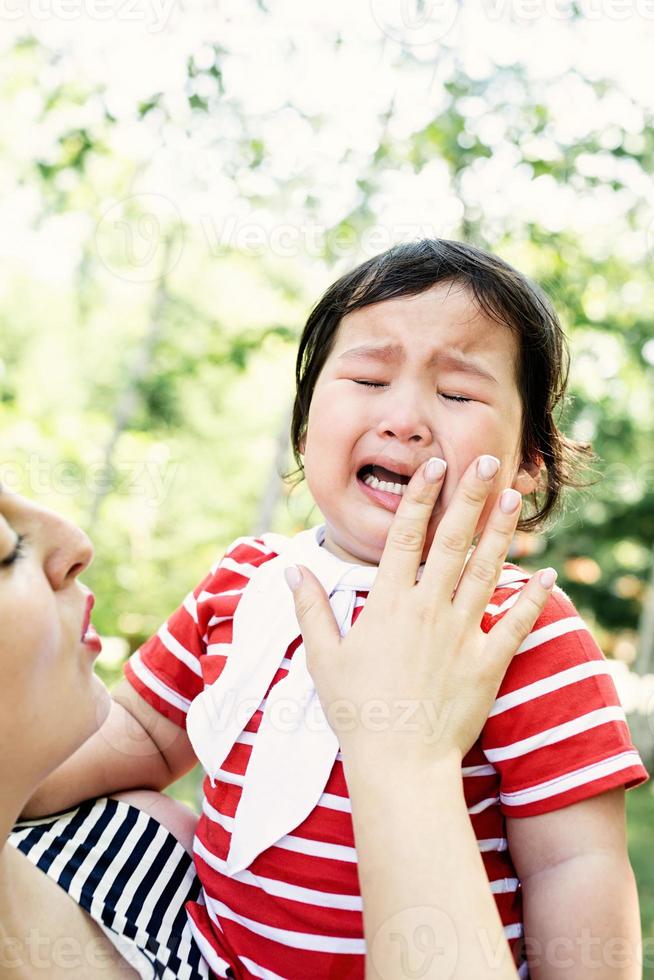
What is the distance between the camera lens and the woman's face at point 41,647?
103cm

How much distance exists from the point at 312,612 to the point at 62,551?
39 centimetres

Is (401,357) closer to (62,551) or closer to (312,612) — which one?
(312,612)

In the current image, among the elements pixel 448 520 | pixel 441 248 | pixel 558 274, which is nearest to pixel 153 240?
pixel 558 274

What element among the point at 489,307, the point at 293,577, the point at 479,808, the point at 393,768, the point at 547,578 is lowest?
the point at 479,808

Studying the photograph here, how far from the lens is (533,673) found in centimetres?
136

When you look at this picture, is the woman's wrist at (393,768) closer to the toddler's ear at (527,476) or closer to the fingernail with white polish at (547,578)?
the fingernail with white polish at (547,578)

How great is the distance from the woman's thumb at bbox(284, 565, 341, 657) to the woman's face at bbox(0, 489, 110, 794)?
0.31 meters

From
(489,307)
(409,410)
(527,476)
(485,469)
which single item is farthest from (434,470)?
(527,476)

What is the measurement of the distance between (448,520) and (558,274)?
3.09 meters

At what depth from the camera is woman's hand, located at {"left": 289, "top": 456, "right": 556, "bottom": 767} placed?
3.76 ft

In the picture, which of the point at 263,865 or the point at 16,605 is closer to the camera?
the point at 16,605

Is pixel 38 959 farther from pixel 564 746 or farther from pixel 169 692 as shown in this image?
pixel 564 746

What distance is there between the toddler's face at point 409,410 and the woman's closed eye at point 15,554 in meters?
0.62

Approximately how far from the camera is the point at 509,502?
1323 mm
